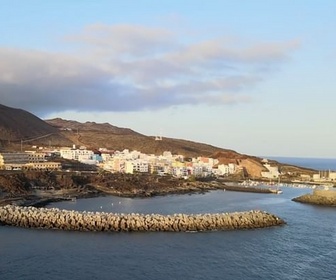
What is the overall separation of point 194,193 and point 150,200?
11451 mm

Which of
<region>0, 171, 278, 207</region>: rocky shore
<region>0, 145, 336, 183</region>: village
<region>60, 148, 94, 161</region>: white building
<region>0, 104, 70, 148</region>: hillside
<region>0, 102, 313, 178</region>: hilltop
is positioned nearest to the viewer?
<region>0, 171, 278, 207</region>: rocky shore

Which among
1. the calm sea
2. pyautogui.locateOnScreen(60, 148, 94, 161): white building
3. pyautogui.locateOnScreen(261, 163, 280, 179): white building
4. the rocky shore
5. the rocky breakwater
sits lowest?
the calm sea

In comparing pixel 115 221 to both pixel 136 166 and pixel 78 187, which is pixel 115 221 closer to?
pixel 78 187

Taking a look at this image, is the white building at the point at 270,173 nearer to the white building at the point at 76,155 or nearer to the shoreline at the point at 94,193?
the shoreline at the point at 94,193

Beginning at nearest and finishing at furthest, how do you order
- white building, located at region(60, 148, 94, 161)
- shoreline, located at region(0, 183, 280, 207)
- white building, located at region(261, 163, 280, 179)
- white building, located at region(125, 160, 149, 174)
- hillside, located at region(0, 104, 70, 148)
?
shoreline, located at region(0, 183, 280, 207) → white building, located at region(125, 160, 149, 174) → white building, located at region(60, 148, 94, 161) → white building, located at region(261, 163, 280, 179) → hillside, located at region(0, 104, 70, 148)

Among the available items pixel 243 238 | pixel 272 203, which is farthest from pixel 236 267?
pixel 272 203

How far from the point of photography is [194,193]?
191 feet

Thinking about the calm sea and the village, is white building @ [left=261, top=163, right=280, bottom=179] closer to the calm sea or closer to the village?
the village

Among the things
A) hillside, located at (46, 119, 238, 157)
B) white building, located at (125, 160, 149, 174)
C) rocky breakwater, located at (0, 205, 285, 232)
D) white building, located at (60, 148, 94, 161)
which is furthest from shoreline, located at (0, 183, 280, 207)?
hillside, located at (46, 119, 238, 157)

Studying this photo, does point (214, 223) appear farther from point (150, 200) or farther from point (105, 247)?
point (150, 200)

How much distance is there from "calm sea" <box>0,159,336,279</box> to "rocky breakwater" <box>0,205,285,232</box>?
90 cm

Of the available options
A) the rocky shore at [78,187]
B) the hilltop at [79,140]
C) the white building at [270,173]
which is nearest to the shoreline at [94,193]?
the rocky shore at [78,187]

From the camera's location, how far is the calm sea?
64.9 ft

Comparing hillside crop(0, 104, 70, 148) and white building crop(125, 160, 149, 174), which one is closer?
white building crop(125, 160, 149, 174)
